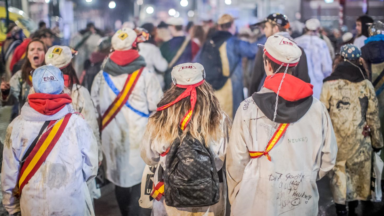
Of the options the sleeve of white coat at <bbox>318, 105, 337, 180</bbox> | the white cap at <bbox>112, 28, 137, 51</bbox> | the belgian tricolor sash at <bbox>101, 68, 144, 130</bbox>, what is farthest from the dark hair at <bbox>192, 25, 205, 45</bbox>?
the sleeve of white coat at <bbox>318, 105, 337, 180</bbox>

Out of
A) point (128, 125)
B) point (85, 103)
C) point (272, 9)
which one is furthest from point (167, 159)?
point (272, 9)

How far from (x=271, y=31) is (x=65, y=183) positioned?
3571 millimetres

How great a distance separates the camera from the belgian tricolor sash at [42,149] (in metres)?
3.63

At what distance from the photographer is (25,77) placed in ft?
18.6

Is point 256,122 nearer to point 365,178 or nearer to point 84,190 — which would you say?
point 84,190

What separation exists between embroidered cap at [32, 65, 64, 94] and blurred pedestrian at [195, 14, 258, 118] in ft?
13.8

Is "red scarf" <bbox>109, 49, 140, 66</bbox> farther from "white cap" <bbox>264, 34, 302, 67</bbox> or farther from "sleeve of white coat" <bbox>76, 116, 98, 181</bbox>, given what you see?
"white cap" <bbox>264, 34, 302, 67</bbox>

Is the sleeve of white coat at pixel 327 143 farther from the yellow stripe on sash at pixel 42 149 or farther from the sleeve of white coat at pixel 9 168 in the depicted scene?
the sleeve of white coat at pixel 9 168

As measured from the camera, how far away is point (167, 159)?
3.52 metres

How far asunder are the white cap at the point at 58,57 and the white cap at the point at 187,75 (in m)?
1.84

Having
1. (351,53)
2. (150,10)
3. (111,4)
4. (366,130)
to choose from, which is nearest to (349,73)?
(351,53)

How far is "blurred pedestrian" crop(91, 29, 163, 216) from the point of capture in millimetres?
5719

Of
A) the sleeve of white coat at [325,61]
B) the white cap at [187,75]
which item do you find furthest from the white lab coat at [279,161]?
the sleeve of white coat at [325,61]

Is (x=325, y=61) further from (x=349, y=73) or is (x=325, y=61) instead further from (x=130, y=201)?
(x=130, y=201)
